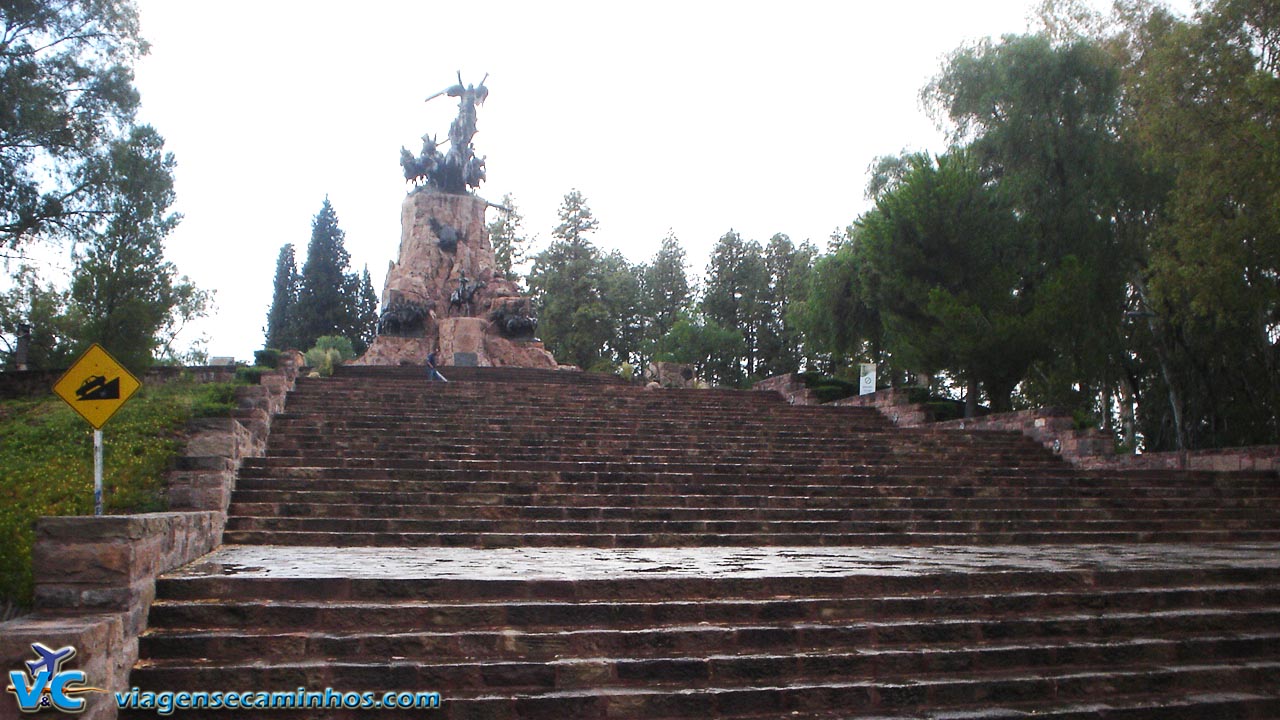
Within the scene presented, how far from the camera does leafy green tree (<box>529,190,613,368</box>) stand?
56.1 m

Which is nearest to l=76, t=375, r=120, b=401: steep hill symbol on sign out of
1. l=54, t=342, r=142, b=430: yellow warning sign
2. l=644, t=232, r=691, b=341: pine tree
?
l=54, t=342, r=142, b=430: yellow warning sign

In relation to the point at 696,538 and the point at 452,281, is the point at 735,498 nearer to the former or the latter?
the point at 696,538

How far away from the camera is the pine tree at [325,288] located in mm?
62406

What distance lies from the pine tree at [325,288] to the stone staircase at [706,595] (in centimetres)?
4985

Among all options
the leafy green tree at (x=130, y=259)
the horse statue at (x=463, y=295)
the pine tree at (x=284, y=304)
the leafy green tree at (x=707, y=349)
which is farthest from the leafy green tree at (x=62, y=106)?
the pine tree at (x=284, y=304)

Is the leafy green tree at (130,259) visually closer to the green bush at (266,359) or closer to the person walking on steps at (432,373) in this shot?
the green bush at (266,359)

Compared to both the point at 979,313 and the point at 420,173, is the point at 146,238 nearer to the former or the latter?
the point at 420,173

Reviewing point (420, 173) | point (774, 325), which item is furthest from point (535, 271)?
point (420, 173)

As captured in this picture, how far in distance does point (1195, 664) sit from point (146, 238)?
2456cm

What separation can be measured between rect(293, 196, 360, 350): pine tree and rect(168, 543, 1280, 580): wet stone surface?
2150 inches

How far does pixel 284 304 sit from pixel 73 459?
5538 centimetres

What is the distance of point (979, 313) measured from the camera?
22750 millimetres

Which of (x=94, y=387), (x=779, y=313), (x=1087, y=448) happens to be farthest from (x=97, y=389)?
(x=779, y=313)

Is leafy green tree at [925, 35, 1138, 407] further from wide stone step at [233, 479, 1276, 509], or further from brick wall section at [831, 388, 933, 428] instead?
wide stone step at [233, 479, 1276, 509]
